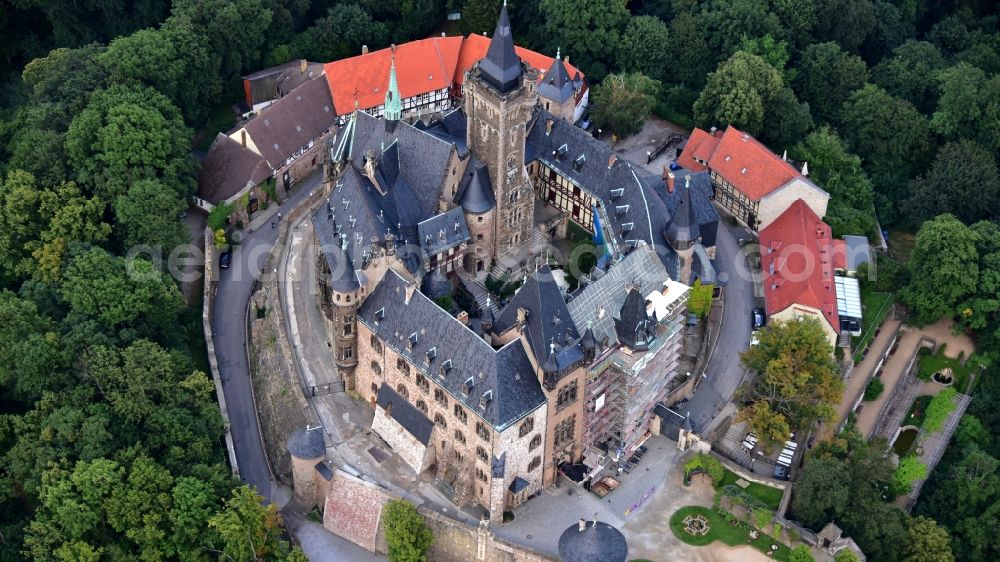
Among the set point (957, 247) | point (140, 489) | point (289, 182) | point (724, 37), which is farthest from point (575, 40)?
point (140, 489)

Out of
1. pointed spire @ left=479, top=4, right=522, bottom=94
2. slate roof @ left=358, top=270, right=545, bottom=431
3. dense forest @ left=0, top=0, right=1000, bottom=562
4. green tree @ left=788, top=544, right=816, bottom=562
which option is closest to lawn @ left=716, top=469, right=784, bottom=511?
dense forest @ left=0, top=0, right=1000, bottom=562

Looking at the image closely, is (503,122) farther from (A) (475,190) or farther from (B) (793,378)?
(B) (793,378)

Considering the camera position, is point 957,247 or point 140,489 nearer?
point 140,489

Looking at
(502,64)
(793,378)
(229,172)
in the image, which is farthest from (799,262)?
(229,172)

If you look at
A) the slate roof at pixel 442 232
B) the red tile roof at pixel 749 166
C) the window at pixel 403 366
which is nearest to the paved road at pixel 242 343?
the window at pixel 403 366

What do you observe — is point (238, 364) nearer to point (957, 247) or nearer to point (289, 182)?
point (289, 182)

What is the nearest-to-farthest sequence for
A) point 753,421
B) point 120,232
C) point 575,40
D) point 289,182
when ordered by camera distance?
point 753,421, point 120,232, point 289,182, point 575,40

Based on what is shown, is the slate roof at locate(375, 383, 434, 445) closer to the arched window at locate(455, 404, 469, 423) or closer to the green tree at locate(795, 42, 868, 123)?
the arched window at locate(455, 404, 469, 423)
